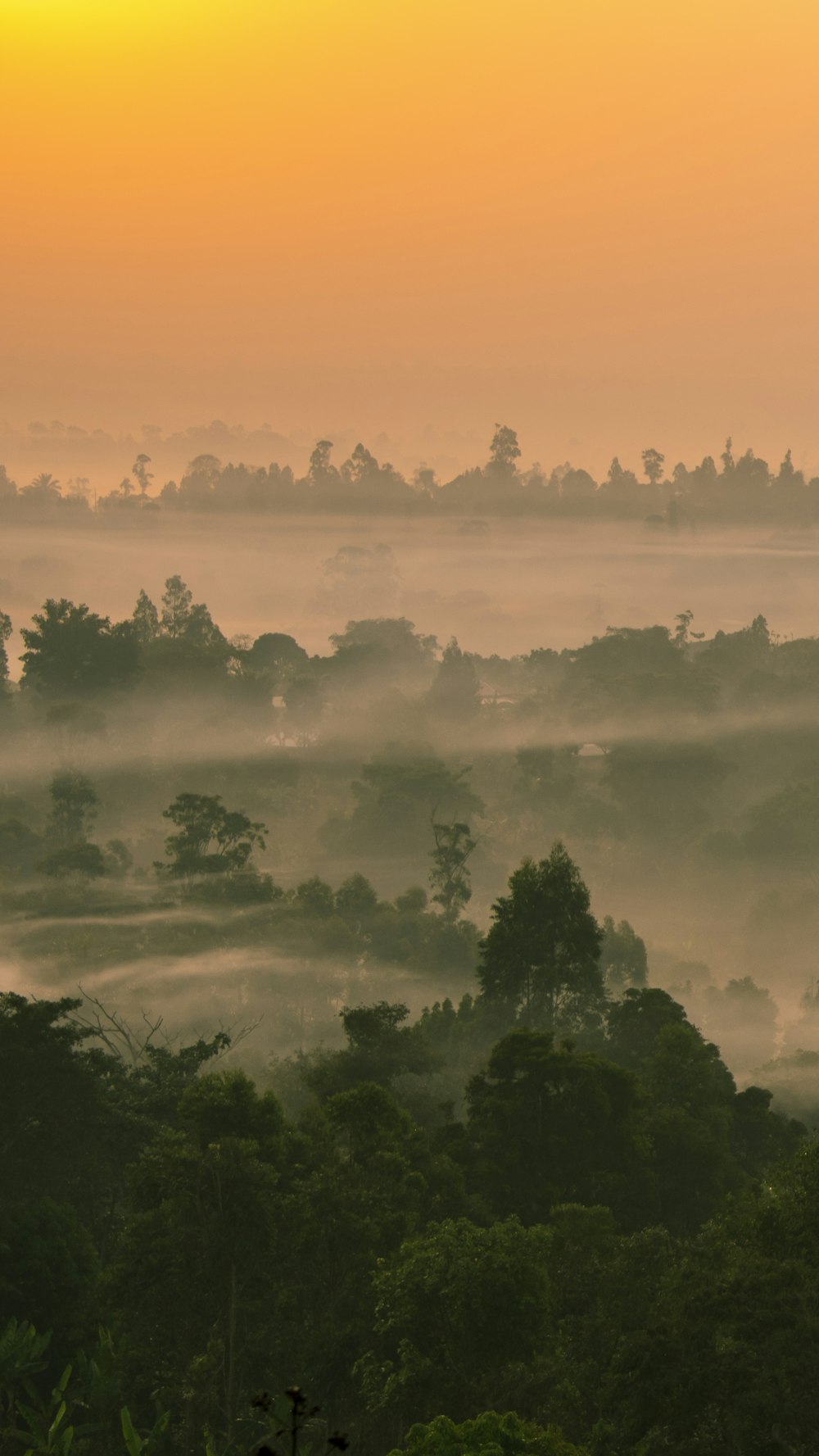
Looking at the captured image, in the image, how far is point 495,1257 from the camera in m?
25.9

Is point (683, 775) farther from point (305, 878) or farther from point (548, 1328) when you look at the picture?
point (548, 1328)

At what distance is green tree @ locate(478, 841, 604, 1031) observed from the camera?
47188mm

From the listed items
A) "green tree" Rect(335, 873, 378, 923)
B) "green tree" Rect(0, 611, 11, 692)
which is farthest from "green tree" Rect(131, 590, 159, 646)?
"green tree" Rect(335, 873, 378, 923)

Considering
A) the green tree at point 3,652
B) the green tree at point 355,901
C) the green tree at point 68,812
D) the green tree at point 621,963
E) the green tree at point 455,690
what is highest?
the green tree at point 3,652

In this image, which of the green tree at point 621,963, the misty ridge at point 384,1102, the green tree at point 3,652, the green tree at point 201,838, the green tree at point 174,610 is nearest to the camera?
the misty ridge at point 384,1102

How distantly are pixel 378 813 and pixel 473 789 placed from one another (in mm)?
18210

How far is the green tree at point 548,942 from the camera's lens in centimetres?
4719

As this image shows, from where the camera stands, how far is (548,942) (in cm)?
4769

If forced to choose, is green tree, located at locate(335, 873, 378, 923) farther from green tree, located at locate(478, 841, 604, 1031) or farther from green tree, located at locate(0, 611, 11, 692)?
green tree, located at locate(0, 611, 11, 692)

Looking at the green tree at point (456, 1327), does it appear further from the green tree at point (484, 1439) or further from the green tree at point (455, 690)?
the green tree at point (455, 690)

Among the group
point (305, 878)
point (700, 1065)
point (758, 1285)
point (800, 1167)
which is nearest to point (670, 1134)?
point (700, 1065)

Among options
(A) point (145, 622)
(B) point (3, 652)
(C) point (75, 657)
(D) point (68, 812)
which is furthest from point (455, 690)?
(D) point (68, 812)

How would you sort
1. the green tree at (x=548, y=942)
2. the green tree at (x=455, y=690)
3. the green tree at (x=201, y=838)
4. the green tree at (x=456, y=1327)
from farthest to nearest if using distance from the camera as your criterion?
the green tree at (x=455, y=690) < the green tree at (x=201, y=838) < the green tree at (x=548, y=942) < the green tree at (x=456, y=1327)

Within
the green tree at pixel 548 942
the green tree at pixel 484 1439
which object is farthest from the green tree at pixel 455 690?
the green tree at pixel 484 1439
